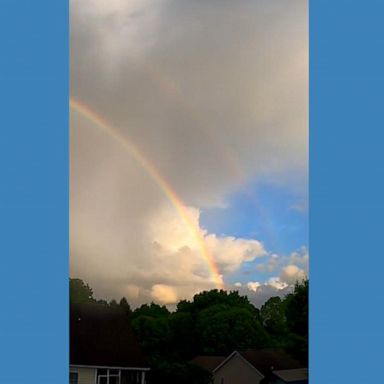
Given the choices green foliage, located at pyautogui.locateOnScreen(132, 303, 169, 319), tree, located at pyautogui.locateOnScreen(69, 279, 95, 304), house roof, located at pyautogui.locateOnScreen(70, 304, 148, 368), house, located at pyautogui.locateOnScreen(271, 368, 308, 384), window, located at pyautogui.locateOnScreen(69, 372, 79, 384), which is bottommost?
window, located at pyautogui.locateOnScreen(69, 372, 79, 384)

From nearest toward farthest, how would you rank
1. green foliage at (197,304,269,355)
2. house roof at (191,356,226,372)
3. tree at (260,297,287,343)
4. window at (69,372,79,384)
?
tree at (260,297,287,343) < green foliage at (197,304,269,355) < house roof at (191,356,226,372) < window at (69,372,79,384)

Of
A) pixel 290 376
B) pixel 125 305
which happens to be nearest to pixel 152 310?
pixel 125 305

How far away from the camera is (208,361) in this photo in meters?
13.5

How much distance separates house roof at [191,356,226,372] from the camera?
44.0ft

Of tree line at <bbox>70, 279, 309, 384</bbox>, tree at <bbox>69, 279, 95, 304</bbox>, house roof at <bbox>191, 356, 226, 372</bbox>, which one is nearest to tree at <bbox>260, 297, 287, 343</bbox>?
tree line at <bbox>70, 279, 309, 384</bbox>

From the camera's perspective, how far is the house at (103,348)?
45.2 ft

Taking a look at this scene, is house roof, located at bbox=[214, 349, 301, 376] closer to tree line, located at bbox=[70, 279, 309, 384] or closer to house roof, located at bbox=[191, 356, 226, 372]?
tree line, located at bbox=[70, 279, 309, 384]

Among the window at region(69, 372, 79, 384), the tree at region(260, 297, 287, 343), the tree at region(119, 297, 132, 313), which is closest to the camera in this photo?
the tree at region(260, 297, 287, 343)

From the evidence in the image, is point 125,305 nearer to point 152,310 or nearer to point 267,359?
point 152,310

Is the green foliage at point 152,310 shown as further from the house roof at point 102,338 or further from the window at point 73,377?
the window at point 73,377

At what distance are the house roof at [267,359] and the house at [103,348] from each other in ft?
6.77

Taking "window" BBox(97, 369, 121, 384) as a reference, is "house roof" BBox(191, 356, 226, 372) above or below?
above

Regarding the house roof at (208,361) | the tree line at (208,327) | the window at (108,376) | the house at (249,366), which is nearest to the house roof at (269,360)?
the house at (249,366)

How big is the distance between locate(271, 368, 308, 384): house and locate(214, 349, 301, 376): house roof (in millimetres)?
73
